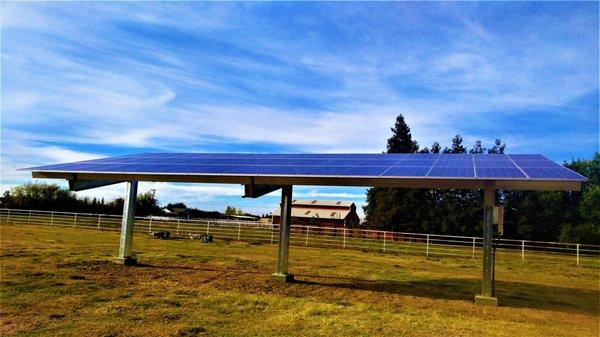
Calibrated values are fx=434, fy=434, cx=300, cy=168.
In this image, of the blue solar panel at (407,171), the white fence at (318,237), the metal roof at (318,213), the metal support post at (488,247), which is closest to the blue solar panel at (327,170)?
the blue solar panel at (407,171)

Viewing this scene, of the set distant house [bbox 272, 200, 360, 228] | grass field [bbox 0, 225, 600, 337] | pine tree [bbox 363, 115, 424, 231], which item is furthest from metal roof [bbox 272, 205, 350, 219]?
grass field [bbox 0, 225, 600, 337]

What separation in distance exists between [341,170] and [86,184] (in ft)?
26.9

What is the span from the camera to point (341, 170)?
10320 millimetres

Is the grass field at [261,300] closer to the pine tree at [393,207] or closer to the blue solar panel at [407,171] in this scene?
the blue solar panel at [407,171]

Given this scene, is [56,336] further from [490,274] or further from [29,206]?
[29,206]

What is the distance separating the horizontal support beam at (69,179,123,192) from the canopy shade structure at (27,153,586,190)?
0.39 meters

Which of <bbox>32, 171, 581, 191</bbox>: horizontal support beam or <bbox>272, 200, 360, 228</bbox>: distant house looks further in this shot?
<bbox>272, 200, 360, 228</bbox>: distant house

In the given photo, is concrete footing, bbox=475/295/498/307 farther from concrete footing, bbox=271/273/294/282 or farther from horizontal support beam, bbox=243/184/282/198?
horizontal support beam, bbox=243/184/282/198

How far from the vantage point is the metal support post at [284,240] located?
1124 centimetres

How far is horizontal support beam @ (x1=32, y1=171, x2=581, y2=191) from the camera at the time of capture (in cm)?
915

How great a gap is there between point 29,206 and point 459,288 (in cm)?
3922

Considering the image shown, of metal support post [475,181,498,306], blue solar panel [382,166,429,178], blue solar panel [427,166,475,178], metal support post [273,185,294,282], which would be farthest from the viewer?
metal support post [273,185,294,282]

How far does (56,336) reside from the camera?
625 centimetres

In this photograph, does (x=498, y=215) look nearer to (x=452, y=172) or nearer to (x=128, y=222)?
(x=452, y=172)
